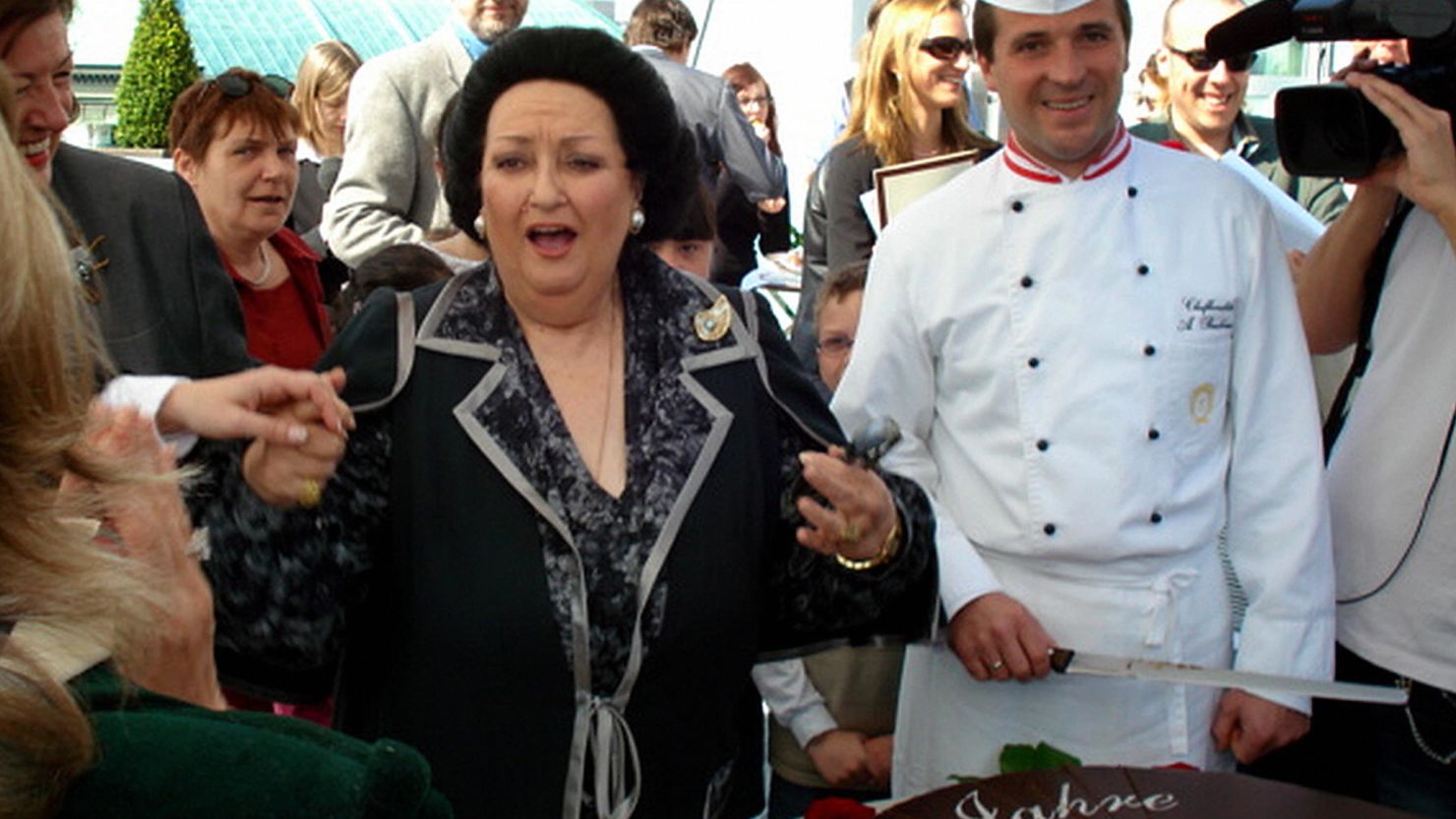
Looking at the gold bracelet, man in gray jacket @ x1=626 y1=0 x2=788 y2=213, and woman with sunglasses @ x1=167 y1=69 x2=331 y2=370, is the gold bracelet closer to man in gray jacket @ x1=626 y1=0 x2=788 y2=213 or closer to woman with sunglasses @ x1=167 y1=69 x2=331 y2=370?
woman with sunglasses @ x1=167 y1=69 x2=331 y2=370

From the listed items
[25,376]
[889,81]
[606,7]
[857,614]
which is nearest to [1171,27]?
[889,81]

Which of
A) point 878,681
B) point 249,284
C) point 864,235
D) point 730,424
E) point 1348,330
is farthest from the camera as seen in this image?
point 864,235

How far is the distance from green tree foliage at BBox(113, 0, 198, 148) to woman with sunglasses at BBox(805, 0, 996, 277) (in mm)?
8732

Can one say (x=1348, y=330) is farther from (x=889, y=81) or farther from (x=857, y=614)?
(x=889, y=81)

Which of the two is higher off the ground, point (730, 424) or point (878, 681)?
point (730, 424)

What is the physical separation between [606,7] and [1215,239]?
80.6 ft

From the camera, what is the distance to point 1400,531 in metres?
2.70

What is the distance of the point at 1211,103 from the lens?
457 centimetres

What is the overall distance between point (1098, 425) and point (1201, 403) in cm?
18

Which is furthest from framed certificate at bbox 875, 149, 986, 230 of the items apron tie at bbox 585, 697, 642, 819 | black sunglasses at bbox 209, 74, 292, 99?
apron tie at bbox 585, 697, 642, 819

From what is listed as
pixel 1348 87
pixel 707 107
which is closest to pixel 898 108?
pixel 707 107

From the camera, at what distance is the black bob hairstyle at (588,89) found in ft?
8.06

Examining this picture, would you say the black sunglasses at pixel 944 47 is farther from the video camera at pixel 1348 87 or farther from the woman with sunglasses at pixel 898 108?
the video camera at pixel 1348 87

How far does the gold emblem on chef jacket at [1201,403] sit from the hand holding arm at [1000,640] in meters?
0.42
